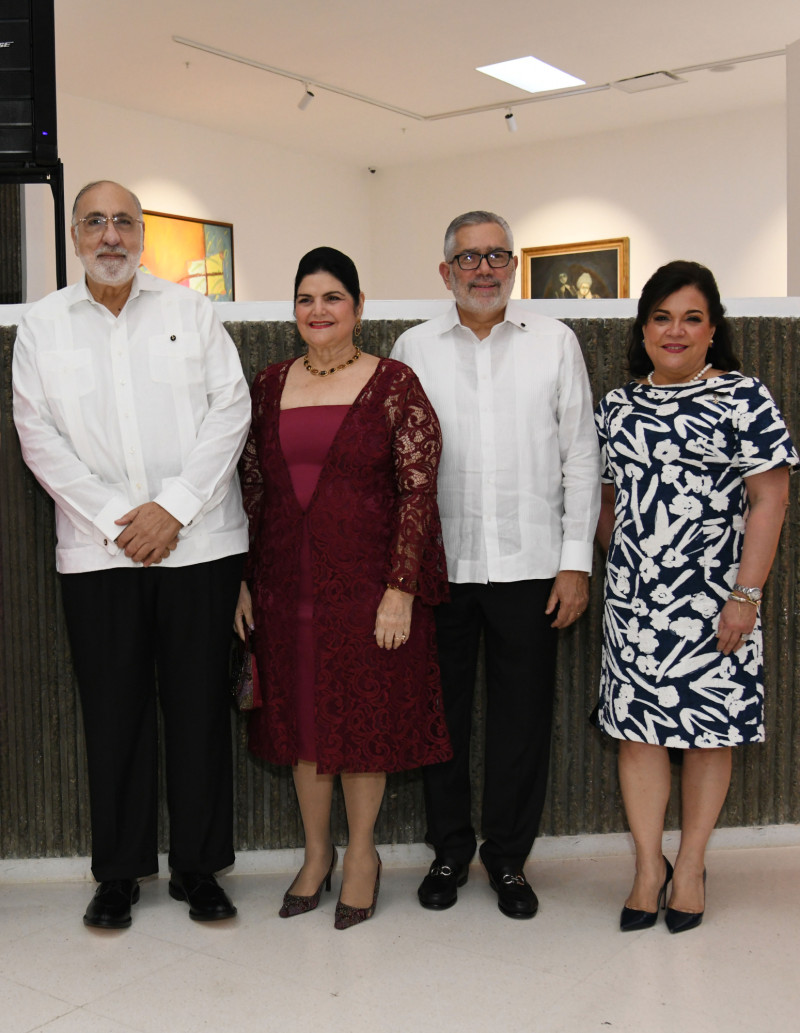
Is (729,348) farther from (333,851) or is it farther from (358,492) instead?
(333,851)

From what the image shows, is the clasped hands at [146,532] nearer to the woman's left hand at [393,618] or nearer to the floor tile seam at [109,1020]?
the woman's left hand at [393,618]

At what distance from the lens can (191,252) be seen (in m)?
8.50

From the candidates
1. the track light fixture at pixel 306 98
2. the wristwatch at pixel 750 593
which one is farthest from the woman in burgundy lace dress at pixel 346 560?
the track light fixture at pixel 306 98

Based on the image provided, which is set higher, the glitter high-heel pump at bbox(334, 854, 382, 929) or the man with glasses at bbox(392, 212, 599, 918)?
the man with glasses at bbox(392, 212, 599, 918)

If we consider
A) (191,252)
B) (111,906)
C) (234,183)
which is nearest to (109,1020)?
(111,906)

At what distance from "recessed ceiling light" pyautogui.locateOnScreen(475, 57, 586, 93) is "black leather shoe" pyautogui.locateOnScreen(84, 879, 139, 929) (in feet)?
20.8

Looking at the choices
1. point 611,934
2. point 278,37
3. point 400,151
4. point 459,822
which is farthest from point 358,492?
point 400,151

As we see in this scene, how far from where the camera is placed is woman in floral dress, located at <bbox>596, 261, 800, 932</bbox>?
228 cm

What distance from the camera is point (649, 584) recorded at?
7.75 ft

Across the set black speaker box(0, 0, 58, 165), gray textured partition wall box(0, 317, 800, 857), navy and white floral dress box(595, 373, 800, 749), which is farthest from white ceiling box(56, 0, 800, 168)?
navy and white floral dress box(595, 373, 800, 749)

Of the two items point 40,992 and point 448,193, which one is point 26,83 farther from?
point 448,193

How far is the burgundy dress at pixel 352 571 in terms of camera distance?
7.66 feet

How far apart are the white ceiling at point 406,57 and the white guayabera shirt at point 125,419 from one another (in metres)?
4.44

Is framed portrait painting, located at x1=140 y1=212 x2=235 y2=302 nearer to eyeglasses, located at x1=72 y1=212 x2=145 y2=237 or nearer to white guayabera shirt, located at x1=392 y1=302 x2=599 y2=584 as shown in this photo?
eyeglasses, located at x1=72 y1=212 x2=145 y2=237
